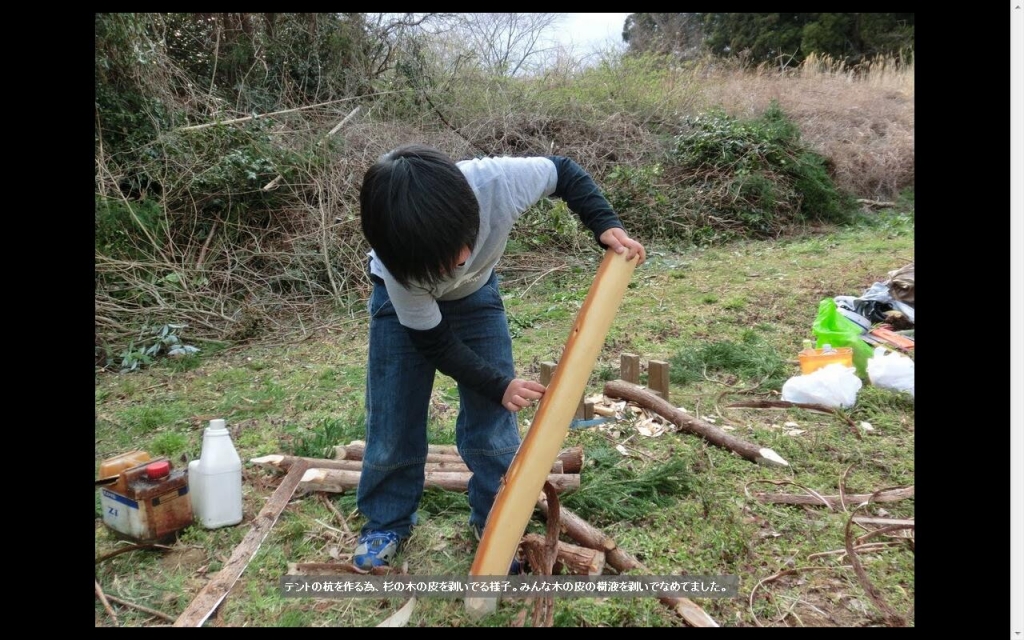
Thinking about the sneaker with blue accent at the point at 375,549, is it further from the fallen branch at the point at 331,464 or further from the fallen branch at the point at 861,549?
the fallen branch at the point at 861,549

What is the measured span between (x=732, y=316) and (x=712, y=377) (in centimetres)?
154

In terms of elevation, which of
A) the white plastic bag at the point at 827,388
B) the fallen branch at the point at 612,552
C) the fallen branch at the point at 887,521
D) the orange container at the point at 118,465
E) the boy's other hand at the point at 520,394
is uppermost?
the boy's other hand at the point at 520,394

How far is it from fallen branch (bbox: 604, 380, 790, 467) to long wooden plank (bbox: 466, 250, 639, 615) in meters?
1.33

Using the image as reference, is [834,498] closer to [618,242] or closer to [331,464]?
[618,242]

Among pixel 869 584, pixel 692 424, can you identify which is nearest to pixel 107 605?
pixel 869 584

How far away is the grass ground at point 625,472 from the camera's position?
1992 millimetres

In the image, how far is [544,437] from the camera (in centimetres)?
186

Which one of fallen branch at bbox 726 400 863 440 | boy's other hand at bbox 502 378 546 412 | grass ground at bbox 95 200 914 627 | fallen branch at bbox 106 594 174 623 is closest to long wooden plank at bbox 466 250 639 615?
boy's other hand at bbox 502 378 546 412

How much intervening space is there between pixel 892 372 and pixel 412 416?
9.50 ft

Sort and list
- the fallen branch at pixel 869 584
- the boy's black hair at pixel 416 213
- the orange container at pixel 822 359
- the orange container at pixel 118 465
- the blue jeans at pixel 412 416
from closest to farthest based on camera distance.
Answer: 1. the boy's black hair at pixel 416 213
2. the fallen branch at pixel 869 584
3. the blue jeans at pixel 412 416
4. the orange container at pixel 118 465
5. the orange container at pixel 822 359

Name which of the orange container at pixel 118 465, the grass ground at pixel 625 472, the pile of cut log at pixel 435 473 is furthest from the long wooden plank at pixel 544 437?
the orange container at pixel 118 465

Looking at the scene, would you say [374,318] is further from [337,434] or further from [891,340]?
[891,340]

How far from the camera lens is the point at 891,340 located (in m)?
4.19

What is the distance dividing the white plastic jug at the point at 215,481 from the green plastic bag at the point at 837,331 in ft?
11.8
